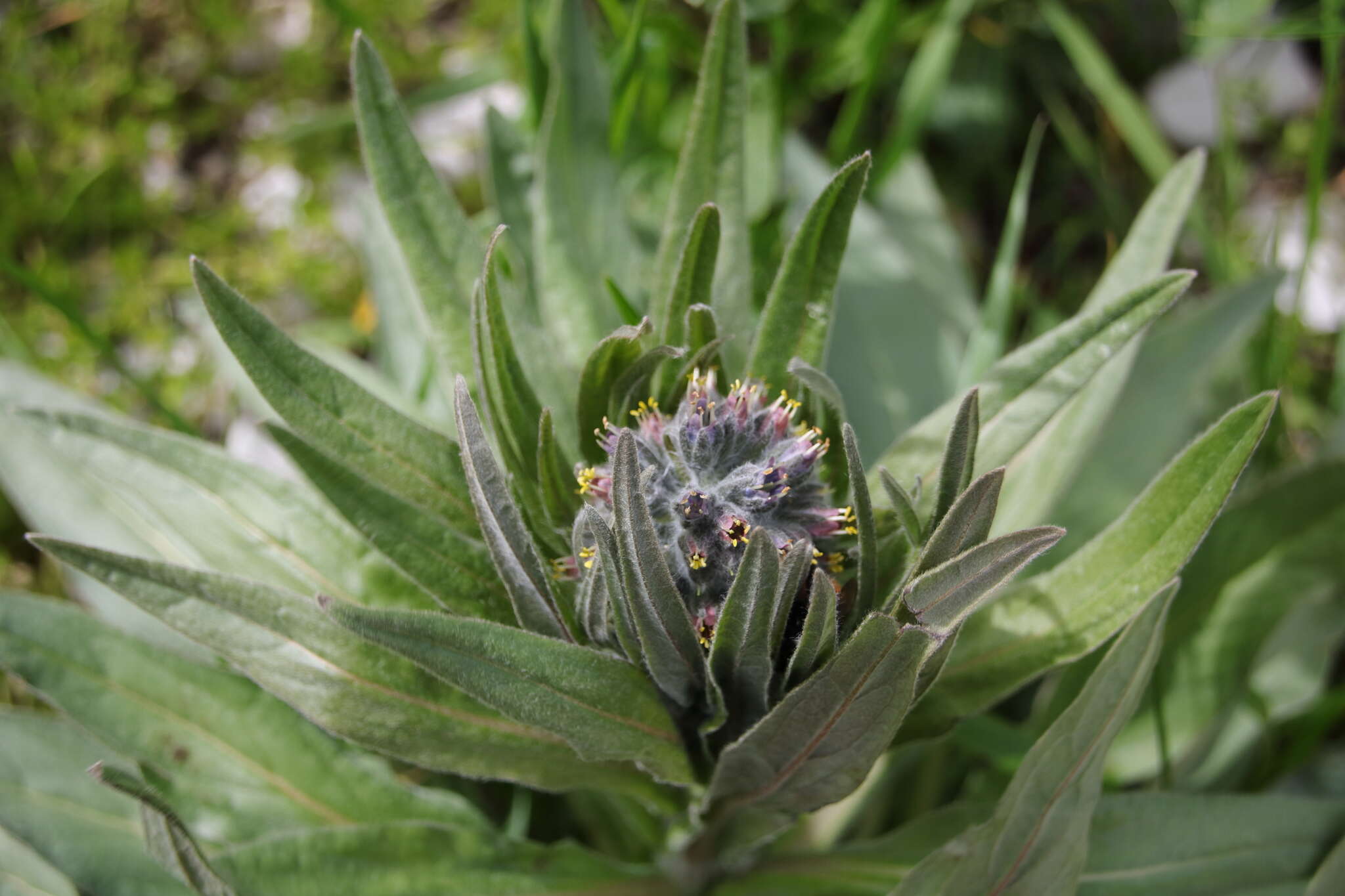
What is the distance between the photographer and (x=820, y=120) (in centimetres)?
304

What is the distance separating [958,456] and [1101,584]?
35cm

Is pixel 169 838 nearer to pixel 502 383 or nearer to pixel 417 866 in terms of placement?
pixel 417 866

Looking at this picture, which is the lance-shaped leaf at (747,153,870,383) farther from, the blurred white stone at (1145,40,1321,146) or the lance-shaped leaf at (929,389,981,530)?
the blurred white stone at (1145,40,1321,146)

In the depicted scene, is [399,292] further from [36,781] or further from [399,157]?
[36,781]

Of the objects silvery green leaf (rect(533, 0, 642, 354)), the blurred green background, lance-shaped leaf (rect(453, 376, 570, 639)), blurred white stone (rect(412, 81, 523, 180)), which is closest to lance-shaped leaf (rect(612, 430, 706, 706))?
lance-shaped leaf (rect(453, 376, 570, 639))

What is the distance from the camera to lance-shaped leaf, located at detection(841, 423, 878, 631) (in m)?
1.03

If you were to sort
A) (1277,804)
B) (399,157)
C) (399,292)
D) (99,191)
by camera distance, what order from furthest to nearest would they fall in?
(99,191)
(399,292)
(1277,804)
(399,157)

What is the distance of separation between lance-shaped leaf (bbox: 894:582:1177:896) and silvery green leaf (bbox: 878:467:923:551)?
257mm

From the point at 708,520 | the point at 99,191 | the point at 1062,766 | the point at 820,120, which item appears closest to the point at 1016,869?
the point at 1062,766

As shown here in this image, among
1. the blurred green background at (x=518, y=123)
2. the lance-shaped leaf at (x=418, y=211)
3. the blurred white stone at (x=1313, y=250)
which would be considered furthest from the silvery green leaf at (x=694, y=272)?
the blurred white stone at (x=1313, y=250)

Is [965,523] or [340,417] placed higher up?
[340,417]

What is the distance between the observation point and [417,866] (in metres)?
1.42

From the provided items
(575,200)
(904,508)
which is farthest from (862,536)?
(575,200)

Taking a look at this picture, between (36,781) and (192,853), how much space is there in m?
0.64
